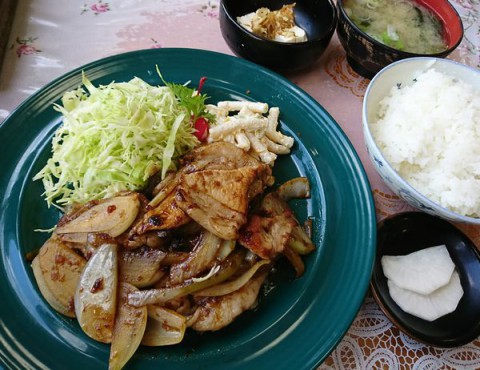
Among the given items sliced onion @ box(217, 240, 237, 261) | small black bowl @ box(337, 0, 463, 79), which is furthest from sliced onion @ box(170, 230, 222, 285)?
small black bowl @ box(337, 0, 463, 79)

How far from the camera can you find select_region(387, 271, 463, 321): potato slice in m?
2.02

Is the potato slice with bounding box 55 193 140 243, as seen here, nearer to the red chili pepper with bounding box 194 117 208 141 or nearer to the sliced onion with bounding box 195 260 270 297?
the sliced onion with bounding box 195 260 270 297

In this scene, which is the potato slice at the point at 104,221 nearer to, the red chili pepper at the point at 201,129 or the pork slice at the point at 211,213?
the pork slice at the point at 211,213

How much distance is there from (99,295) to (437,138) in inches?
81.7

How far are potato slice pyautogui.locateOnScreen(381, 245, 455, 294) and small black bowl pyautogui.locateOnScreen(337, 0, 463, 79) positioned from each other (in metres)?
1.36

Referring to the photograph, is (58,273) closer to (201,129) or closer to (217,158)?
(217,158)

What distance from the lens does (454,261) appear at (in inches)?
87.0

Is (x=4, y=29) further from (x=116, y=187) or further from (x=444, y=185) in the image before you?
(x=444, y=185)

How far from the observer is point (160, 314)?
1872mm

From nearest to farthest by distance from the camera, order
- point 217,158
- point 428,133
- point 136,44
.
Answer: point 217,158, point 428,133, point 136,44

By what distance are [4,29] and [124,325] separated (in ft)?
8.19

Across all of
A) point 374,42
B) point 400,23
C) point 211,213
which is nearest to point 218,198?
point 211,213

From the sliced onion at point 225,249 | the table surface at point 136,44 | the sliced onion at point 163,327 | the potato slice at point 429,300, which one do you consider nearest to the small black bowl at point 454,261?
the potato slice at point 429,300

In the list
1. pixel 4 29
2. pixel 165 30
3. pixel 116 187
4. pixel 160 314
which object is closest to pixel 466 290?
pixel 160 314
